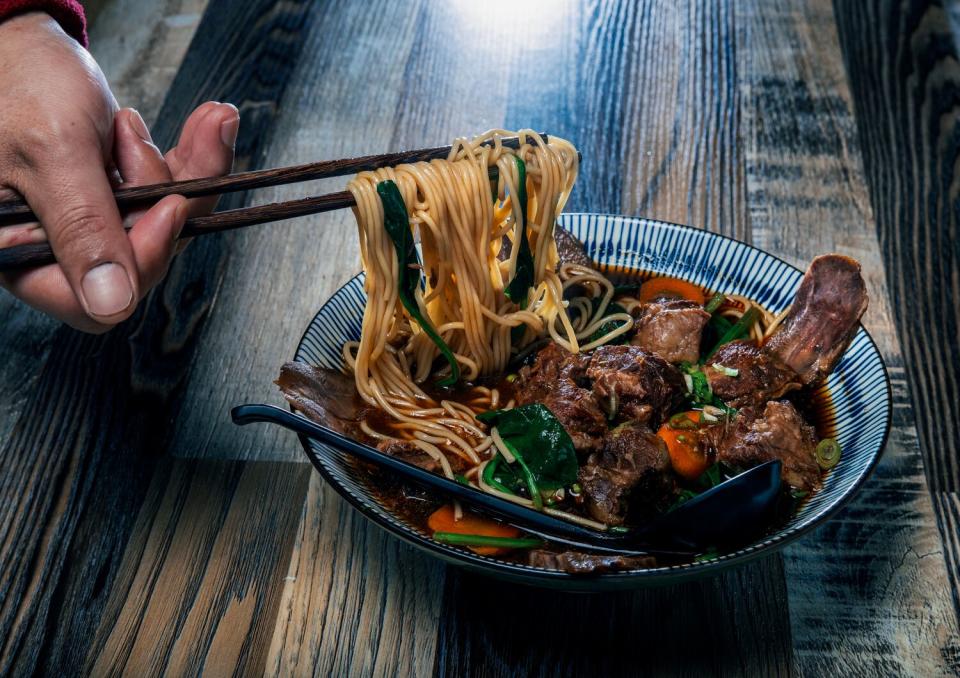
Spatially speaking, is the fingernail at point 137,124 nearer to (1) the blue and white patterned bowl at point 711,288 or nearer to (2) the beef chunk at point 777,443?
(1) the blue and white patterned bowl at point 711,288

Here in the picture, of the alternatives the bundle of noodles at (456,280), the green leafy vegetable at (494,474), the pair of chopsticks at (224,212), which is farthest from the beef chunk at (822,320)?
the pair of chopsticks at (224,212)

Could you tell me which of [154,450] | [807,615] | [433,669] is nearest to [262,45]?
[154,450]

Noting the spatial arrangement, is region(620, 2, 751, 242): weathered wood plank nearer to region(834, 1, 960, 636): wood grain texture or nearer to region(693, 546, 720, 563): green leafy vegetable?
region(834, 1, 960, 636): wood grain texture

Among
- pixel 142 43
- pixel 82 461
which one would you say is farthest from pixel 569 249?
pixel 142 43

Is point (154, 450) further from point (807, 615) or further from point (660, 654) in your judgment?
point (807, 615)

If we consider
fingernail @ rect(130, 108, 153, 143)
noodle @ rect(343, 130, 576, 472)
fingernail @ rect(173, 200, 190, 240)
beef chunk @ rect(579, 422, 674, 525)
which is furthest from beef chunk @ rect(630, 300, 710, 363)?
fingernail @ rect(130, 108, 153, 143)

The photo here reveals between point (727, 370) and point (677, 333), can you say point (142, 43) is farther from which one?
point (727, 370)
